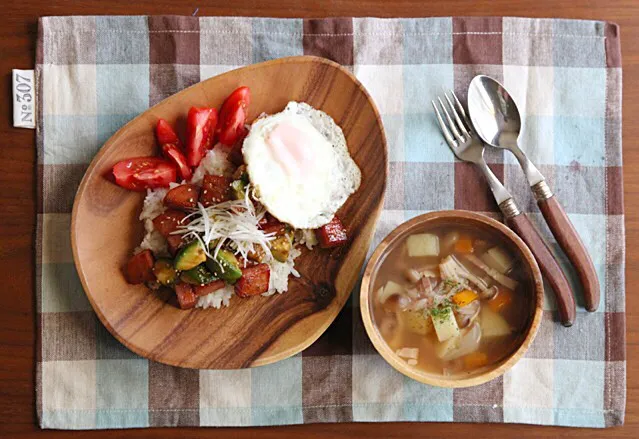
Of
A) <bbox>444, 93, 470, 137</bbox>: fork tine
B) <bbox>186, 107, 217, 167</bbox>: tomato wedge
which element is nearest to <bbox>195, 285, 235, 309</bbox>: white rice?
<bbox>186, 107, 217, 167</bbox>: tomato wedge

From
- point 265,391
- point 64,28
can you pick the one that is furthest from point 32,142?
point 265,391

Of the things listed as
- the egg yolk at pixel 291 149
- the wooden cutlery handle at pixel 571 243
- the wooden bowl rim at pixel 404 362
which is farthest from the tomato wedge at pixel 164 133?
the wooden cutlery handle at pixel 571 243

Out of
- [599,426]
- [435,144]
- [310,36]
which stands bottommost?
[599,426]

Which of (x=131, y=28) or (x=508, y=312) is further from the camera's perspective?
(x=131, y=28)

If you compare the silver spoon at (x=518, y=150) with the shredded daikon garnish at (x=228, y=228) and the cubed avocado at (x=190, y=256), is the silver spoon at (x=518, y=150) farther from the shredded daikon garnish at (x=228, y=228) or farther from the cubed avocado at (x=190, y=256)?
the cubed avocado at (x=190, y=256)

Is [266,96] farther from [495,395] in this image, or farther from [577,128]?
[495,395]

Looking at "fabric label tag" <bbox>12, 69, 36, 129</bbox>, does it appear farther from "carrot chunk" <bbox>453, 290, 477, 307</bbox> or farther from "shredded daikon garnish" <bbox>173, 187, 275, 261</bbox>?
"carrot chunk" <bbox>453, 290, 477, 307</bbox>
